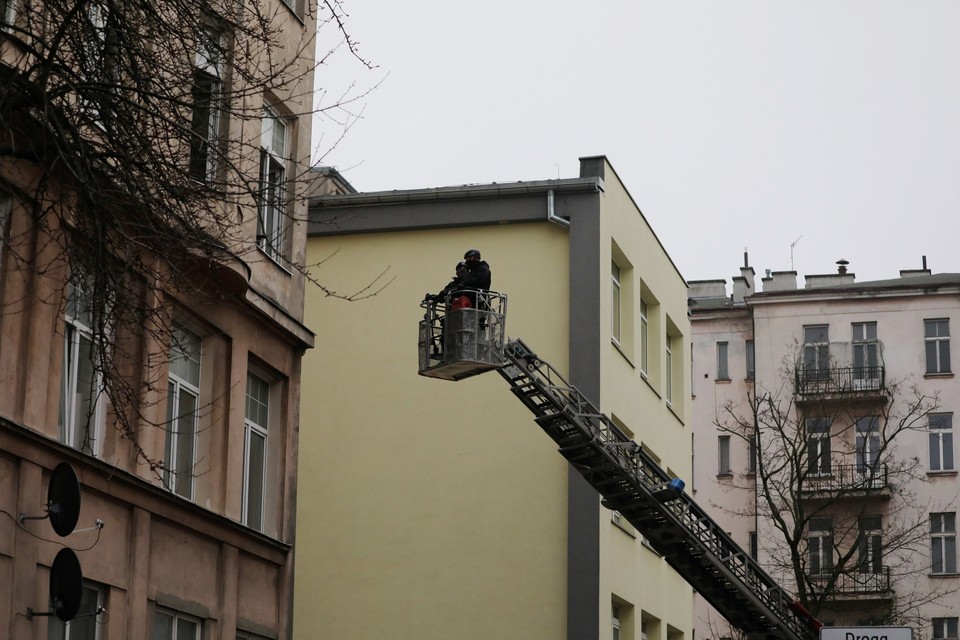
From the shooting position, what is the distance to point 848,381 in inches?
2411

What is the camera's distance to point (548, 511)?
1098 inches

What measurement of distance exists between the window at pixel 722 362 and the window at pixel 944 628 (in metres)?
12.6

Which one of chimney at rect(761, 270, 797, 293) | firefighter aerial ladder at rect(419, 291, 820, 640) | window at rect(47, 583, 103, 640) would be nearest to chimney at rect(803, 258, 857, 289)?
chimney at rect(761, 270, 797, 293)

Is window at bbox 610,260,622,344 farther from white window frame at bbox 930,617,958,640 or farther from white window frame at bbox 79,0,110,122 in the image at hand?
white window frame at bbox 930,617,958,640

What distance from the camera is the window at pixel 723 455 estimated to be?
209ft

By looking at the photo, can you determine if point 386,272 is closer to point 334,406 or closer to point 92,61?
point 334,406

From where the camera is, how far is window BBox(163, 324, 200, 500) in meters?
18.7

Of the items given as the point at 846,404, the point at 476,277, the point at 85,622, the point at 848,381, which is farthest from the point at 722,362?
the point at 85,622

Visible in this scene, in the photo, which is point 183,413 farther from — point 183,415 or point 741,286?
point 741,286

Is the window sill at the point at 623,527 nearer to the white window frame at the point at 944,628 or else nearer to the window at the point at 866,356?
the window at the point at 866,356

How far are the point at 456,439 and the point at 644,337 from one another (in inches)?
279

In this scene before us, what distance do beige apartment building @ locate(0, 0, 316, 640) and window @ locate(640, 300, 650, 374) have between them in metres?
12.2

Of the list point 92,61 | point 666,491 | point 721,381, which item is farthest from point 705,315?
point 92,61

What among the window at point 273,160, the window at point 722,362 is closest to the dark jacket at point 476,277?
the window at point 273,160
